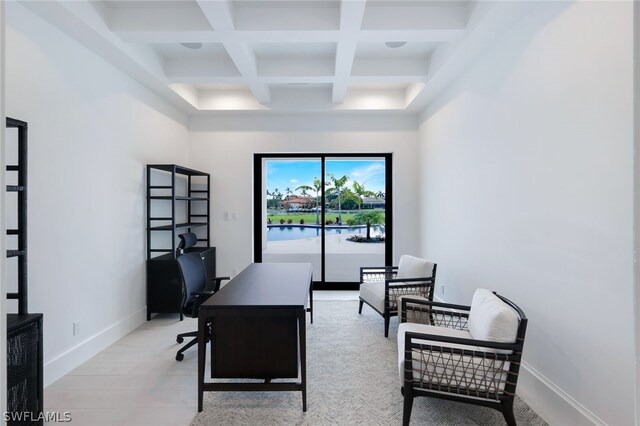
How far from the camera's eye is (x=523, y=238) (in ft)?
7.79

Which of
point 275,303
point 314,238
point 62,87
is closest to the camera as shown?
point 275,303

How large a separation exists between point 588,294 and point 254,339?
210cm

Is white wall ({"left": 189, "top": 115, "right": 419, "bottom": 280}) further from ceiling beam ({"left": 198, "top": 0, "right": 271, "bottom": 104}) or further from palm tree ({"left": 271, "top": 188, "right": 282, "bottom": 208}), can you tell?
ceiling beam ({"left": 198, "top": 0, "right": 271, "bottom": 104})

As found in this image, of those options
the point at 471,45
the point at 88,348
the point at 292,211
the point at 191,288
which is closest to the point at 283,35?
the point at 471,45

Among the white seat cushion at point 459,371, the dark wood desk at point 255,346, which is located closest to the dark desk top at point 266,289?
the dark wood desk at point 255,346

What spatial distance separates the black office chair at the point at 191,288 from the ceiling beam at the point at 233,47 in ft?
6.87

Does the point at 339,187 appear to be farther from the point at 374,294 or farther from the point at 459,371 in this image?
the point at 459,371

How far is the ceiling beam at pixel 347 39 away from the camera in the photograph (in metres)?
2.43

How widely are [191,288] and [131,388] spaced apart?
901 millimetres

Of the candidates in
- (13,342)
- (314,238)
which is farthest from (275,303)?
(314,238)

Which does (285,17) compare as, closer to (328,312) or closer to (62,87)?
(62,87)

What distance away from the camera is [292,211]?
5340 millimetres

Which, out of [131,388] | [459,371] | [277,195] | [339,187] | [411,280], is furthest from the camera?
[277,195]

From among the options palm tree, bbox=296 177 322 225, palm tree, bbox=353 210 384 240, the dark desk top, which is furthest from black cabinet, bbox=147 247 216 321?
palm tree, bbox=353 210 384 240
